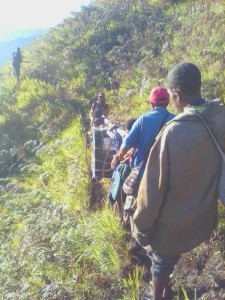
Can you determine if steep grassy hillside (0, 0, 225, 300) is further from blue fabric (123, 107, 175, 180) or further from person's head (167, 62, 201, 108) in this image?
person's head (167, 62, 201, 108)

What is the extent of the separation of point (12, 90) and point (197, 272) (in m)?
12.0

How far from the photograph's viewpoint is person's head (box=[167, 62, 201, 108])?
2.81 meters

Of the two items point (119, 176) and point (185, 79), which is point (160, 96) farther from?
point (119, 176)

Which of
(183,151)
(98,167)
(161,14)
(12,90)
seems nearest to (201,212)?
(183,151)

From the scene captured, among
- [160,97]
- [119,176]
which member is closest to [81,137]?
[119,176]

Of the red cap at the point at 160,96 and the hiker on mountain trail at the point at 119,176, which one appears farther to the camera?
the hiker on mountain trail at the point at 119,176

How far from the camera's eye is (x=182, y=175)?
111 inches

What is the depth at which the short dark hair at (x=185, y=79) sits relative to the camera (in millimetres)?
2809

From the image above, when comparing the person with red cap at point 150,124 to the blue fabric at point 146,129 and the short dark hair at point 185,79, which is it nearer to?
the blue fabric at point 146,129

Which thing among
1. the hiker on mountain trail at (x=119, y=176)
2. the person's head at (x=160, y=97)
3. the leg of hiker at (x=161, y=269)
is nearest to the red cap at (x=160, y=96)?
the person's head at (x=160, y=97)

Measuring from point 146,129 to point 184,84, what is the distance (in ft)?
2.81

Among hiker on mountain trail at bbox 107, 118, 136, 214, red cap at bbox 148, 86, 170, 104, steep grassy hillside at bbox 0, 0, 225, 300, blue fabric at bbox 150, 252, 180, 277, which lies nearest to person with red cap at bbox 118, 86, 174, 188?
red cap at bbox 148, 86, 170, 104

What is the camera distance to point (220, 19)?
8.99 meters

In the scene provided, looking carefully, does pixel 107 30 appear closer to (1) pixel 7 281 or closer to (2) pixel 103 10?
(2) pixel 103 10
